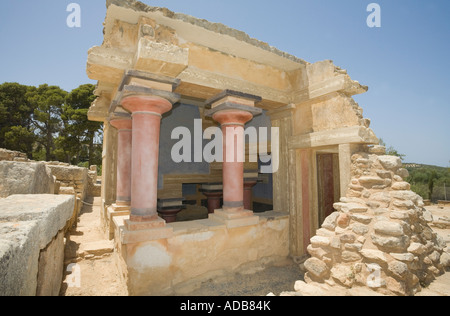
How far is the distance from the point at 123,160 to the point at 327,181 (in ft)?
18.5

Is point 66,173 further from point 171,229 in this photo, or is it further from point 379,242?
point 379,242

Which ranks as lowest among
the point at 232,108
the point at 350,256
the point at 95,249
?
the point at 95,249

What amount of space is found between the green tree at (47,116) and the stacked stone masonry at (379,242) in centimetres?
2713

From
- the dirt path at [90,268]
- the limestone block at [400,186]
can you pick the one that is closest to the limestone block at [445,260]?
the limestone block at [400,186]

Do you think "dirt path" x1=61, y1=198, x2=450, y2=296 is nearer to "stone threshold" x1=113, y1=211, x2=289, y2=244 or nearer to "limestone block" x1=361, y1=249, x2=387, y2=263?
"limestone block" x1=361, y1=249, x2=387, y2=263

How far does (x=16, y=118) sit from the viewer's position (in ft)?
74.5

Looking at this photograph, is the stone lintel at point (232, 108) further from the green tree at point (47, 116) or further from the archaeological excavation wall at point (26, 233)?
the green tree at point (47, 116)

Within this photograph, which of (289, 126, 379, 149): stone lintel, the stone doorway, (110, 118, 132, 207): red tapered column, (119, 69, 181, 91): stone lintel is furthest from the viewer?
the stone doorway

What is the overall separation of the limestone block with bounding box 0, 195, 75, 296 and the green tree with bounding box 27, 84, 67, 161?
25483mm

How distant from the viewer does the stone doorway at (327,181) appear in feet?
21.1

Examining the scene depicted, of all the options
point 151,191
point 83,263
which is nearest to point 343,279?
point 151,191

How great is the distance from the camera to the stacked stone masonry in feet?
8.85

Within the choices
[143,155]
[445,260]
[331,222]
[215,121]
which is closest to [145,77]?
[143,155]

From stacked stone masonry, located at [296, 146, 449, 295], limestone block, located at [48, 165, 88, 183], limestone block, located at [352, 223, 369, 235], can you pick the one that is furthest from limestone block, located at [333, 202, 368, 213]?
limestone block, located at [48, 165, 88, 183]
